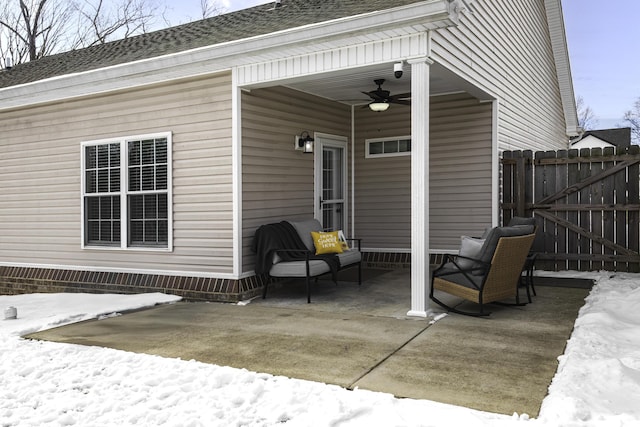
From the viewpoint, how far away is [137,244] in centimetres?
745

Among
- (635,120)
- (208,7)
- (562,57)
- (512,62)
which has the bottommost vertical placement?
(512,62)

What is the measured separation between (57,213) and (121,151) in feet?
5.42

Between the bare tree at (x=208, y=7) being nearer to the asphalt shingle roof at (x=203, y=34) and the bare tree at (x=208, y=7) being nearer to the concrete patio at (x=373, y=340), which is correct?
the asphalt shingle roof at (x=203, y=34)

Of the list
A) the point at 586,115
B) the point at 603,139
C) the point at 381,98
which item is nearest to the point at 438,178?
the point at 381,98

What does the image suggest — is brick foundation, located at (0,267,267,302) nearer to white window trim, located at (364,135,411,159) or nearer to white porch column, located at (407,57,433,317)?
white porch column, located at (407,57,433,317)

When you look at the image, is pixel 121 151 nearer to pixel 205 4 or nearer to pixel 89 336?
pixel 89 336

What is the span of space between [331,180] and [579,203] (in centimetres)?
360

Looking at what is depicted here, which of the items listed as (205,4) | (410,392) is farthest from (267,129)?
(205,4)

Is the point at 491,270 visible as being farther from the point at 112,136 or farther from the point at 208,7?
the point at 208,7

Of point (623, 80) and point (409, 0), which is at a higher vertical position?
point (623, 80)

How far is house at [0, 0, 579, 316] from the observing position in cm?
578

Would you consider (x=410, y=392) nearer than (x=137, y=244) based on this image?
Yes

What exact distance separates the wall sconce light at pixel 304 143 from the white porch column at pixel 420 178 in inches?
98.5

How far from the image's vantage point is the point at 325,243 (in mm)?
7000
